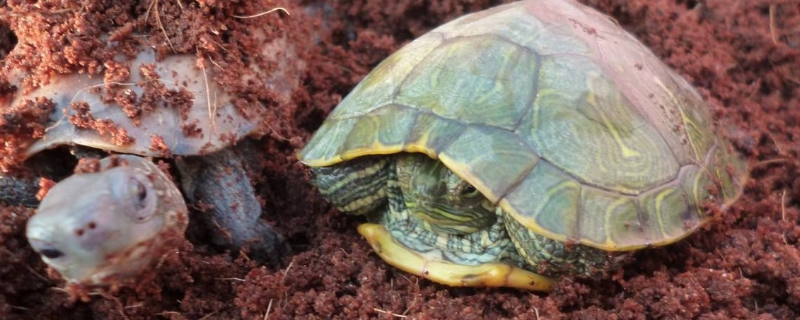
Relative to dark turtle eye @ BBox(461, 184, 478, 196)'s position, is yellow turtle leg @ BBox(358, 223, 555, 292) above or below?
below

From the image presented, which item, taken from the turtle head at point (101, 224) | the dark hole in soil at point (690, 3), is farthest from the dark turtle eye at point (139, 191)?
the dark hole in soil at point (690, 3)

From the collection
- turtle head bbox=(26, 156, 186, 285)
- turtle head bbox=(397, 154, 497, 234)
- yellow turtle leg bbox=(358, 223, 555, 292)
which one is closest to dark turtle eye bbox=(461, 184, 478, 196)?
turtle head bbox=(397, 154, 497, 234)

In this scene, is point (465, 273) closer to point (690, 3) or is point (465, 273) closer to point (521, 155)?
point (521, 155)

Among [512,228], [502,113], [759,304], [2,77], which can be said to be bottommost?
[759,304]

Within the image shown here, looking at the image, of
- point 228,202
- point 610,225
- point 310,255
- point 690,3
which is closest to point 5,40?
point 228,202

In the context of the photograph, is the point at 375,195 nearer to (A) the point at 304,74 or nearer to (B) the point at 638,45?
(A) the point at 304,74

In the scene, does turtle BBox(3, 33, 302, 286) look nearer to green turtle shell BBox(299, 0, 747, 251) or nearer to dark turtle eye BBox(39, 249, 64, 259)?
dark turtle eye BBox(39, 249, 64, 259)

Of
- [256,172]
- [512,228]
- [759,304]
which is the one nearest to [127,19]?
[256,172]
